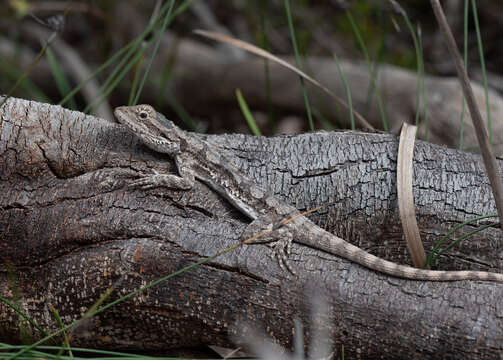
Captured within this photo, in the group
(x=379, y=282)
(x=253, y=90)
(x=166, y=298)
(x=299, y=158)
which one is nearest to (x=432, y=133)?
(x=253, y=90)

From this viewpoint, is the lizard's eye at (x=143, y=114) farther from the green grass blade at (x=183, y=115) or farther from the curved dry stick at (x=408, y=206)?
the green grass blade at (x=183, y=115)

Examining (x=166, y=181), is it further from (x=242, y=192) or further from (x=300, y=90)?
(x=300, y=90)

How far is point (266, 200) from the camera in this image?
3.14m

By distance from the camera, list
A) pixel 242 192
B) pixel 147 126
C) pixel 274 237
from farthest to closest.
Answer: pixel 147 126 < pixel 242 192 < pixel 274 237

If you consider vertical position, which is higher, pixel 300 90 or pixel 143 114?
pixel 300 90

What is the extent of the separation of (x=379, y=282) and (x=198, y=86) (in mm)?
5887

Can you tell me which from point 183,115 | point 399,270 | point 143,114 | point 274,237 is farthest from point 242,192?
point 183,115

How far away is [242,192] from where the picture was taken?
3051mm

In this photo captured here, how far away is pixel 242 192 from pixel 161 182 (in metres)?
0.47

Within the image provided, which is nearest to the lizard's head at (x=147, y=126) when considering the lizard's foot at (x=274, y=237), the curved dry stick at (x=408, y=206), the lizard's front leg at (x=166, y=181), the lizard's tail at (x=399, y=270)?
the lizard's front leg at (x=166, y=181)

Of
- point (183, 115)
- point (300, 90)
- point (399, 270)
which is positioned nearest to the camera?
point (399, 270)

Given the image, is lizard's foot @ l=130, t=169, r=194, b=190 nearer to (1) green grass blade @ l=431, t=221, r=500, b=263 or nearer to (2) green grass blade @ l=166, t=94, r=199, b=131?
(1) green grass blade @ l=431, t=221, r=500, b=263

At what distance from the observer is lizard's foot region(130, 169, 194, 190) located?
2.88 meters

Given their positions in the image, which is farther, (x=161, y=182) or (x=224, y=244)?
(x=161, y=182)
